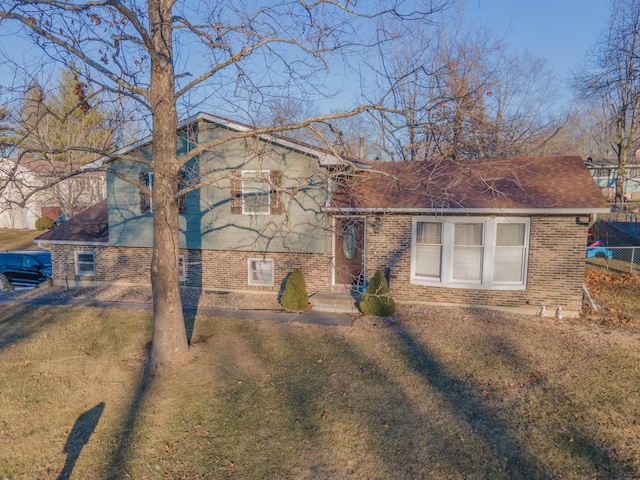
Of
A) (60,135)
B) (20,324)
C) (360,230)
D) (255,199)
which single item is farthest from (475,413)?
(60,135)

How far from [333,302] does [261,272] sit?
2807mm

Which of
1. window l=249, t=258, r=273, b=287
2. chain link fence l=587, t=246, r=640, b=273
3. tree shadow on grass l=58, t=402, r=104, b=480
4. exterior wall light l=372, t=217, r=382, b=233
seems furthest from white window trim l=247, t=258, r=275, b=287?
chain link fence l=587, t=246, r=640, b=273

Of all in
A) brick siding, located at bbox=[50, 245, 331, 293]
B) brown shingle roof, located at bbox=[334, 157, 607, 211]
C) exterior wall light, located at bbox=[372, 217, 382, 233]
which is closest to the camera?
brown shingle roof, located at bbox=[334, 157, 607, 211]

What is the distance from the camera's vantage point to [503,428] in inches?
200

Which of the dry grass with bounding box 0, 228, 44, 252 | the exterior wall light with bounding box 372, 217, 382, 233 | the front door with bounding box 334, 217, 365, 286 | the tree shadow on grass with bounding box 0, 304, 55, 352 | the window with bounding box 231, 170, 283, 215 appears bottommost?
the tree shadow on grass with bounding box 0, 304, 55, 352

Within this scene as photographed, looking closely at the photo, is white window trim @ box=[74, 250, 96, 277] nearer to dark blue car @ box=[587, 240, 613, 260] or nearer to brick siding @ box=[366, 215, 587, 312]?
brick siding @ box=[366, 215, 587, 312]

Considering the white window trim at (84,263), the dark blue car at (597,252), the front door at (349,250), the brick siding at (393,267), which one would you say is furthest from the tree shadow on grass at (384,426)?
the dark blue car at (597,252)

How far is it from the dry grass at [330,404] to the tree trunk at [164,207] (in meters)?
0.63

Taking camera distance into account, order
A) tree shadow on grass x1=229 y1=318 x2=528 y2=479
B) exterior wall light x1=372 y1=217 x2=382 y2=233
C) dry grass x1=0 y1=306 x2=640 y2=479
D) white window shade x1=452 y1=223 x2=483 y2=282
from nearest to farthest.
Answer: tree shadow on grass x1=229 y1=318 x2=528 y2=479, dry grass x1=0 y1=306 x2=640 y2=479, white window shade x1=452 y1=223 x2=483 y2=282, exterior wall light x1=372 y1=217 x2=382 y2=233

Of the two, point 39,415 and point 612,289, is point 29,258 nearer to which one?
point 39,415

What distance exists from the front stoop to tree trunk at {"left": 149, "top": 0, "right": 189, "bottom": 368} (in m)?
4.32

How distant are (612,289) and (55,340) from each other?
15.0m

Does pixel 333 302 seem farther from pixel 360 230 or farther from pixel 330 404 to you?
pixel 330 404

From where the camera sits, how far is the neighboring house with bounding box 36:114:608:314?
32.2 feet
